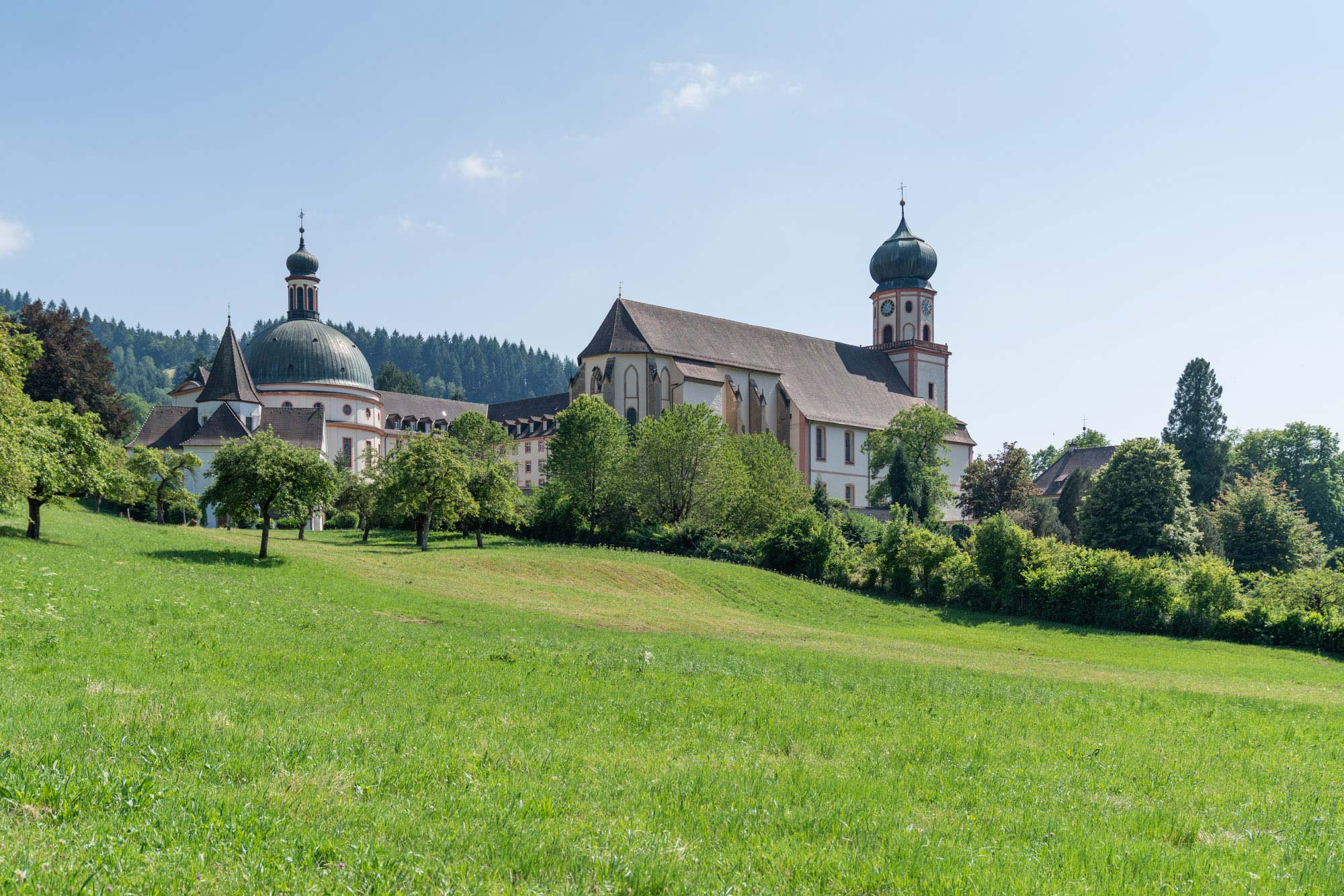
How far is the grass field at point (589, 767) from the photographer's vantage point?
6109 millimetres

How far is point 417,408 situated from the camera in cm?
11575

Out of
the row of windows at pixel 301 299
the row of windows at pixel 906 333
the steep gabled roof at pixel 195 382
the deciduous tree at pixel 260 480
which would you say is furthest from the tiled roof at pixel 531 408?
the deciduous tree at pixel 260 480

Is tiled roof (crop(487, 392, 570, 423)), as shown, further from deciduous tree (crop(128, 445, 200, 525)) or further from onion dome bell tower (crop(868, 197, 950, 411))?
deciduous tree (crop(128, 445, 200, 525))

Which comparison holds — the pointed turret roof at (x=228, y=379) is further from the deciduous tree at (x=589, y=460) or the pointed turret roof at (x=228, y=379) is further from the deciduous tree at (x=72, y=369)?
the deciduous tree at (x=589, y=460)

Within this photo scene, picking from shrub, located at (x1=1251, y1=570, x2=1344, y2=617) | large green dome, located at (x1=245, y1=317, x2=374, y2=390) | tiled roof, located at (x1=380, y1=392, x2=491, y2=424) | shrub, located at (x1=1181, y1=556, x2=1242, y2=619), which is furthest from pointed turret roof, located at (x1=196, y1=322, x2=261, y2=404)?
shrub, located at (x1=1251, y1=570, x2=1344, y2=617)

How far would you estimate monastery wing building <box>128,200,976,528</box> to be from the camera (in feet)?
254

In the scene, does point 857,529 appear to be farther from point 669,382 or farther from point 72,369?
point 72,369

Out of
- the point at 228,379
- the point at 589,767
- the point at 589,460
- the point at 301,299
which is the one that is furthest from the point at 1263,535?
the point at 301,299

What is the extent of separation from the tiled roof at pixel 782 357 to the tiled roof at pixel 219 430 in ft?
85.0

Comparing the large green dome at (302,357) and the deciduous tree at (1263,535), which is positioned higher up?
the large green dome at (302,357)

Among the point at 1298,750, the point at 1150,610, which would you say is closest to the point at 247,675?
the point at 1298,750

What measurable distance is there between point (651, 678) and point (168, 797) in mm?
8137

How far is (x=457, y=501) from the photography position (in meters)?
49.1

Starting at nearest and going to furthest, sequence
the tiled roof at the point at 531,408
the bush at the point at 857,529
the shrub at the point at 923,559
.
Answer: the shrub at the point at 923,559
the bush at the point at 857,529
the tiled roof at the point at 531,408
